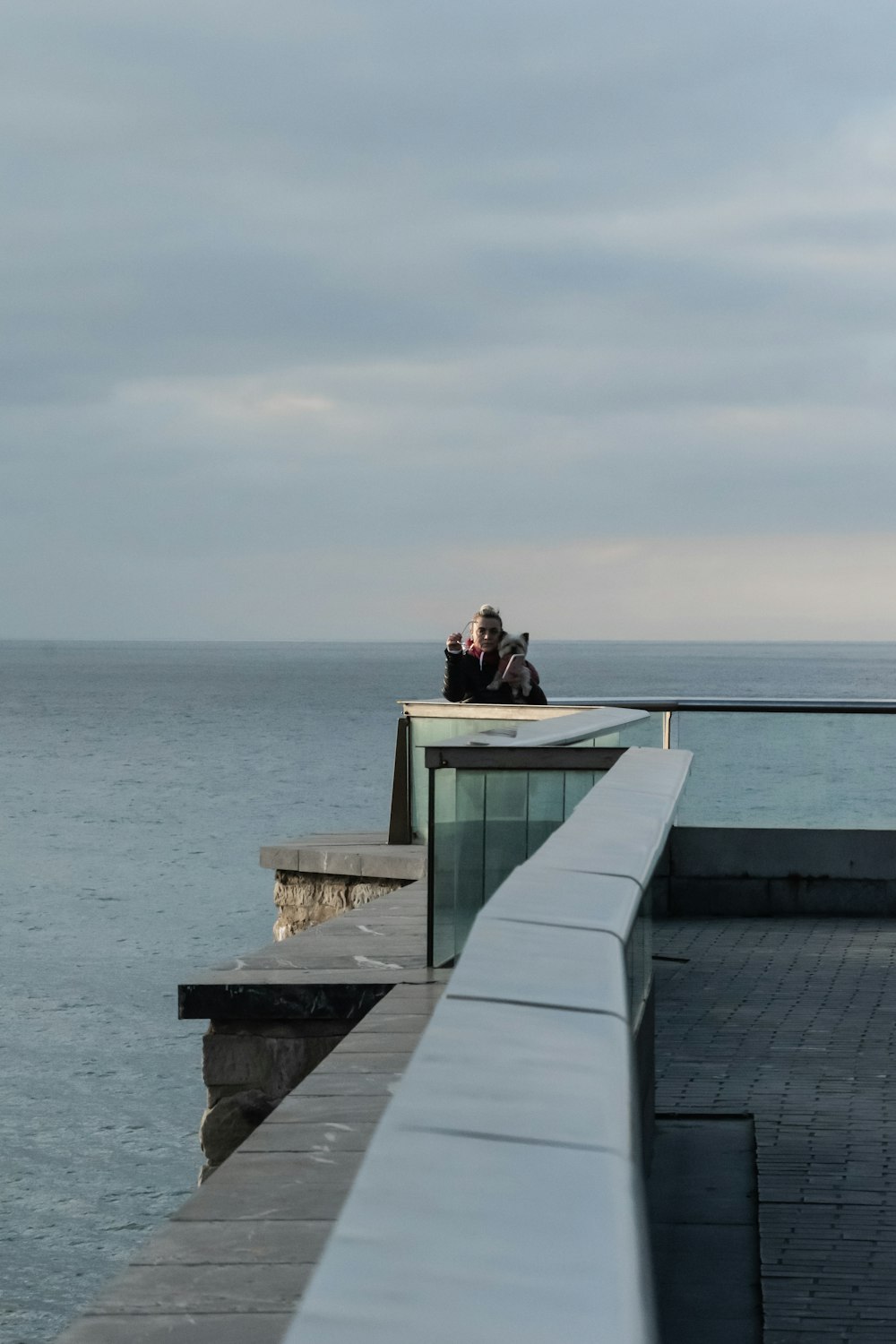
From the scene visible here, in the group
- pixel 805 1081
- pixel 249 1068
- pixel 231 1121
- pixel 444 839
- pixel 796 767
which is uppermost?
pixel 444 839

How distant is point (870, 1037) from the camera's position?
26.4 ft

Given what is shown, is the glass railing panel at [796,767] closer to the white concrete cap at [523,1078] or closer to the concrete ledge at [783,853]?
the concrete ledge at [783,853]

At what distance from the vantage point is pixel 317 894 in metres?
13.4

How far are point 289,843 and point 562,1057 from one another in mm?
12663

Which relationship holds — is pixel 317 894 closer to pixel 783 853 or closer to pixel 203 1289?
pixel 783 853

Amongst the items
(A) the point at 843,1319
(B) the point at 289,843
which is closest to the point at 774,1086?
(A) the point at 843,1319

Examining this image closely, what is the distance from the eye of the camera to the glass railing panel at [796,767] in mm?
11812

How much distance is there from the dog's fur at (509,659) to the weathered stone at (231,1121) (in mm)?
6762

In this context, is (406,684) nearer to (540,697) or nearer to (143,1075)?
(143,1075)

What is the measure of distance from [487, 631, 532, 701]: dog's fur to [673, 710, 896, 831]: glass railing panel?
1.30 meters

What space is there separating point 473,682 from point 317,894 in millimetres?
2226

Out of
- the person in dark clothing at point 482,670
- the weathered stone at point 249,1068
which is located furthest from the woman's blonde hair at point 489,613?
the weathered stone at point 249,1068

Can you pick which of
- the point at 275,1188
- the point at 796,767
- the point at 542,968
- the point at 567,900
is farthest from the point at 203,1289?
the point at 796,767

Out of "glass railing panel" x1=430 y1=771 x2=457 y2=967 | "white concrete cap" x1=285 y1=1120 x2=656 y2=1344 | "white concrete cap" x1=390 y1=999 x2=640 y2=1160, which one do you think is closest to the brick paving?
"glass railing panel" x1=430 y1=771 x2=457 y2=967
